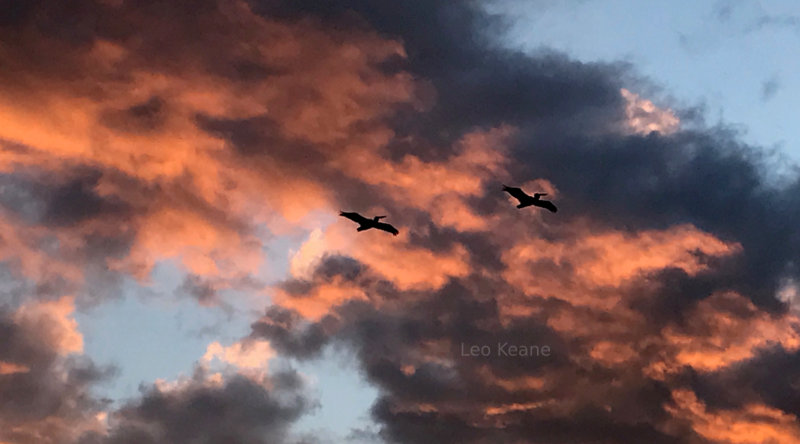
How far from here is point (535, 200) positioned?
116312mm

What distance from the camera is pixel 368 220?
398ft

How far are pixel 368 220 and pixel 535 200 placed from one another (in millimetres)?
18850
